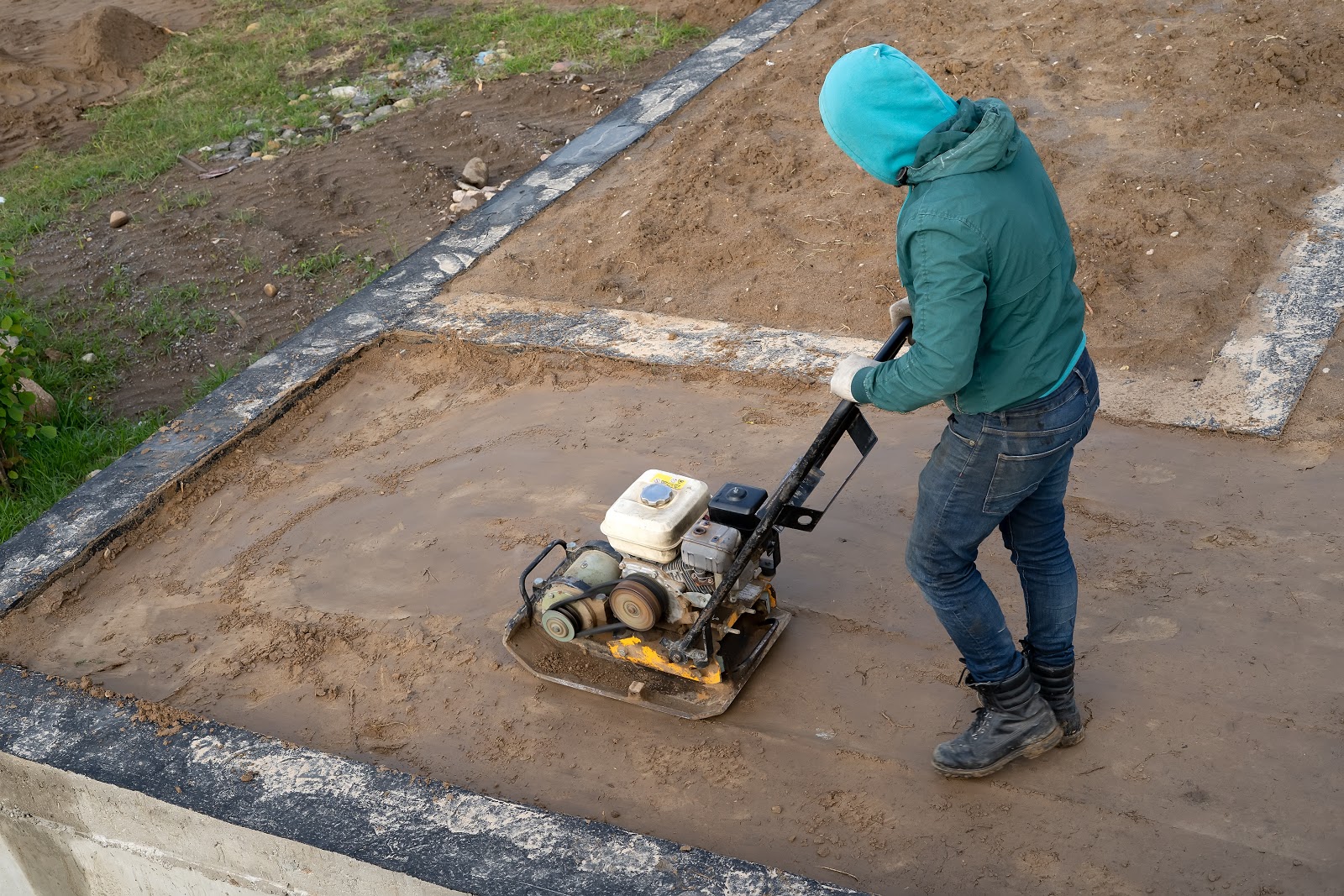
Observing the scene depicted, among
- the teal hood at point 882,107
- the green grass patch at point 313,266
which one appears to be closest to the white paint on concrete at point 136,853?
the teal hood at point 882,107

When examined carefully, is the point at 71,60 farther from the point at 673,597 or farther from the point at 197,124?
the point at 673,597

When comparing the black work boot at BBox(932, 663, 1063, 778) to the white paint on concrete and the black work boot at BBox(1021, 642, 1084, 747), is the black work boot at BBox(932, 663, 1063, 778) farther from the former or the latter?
the white paint on concrete

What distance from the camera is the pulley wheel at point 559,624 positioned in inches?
145

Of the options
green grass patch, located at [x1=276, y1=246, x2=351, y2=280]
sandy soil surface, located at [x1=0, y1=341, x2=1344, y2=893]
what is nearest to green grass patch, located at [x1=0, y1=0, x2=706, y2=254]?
green grass patch, located at [x1=276, y1=246, x2=351, y2=280]

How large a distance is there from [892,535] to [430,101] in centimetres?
707

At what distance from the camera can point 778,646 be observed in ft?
12.8

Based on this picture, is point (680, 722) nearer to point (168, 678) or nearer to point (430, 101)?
point (168, 678)

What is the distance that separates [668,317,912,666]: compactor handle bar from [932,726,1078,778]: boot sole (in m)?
0.77

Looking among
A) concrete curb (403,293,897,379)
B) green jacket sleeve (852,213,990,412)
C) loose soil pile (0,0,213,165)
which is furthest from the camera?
loose soil pile (0,0,213,165)

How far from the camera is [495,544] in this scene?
15.0 ft

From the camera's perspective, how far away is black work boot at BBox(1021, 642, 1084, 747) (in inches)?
128

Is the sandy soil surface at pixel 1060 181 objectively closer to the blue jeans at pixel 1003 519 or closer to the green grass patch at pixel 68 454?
the green grass patch at pixel 68 454

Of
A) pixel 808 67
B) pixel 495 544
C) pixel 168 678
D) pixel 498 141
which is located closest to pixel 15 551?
pixel 168 678

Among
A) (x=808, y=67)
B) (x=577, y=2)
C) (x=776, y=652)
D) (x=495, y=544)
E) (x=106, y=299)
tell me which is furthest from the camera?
(x=577, y=2)
